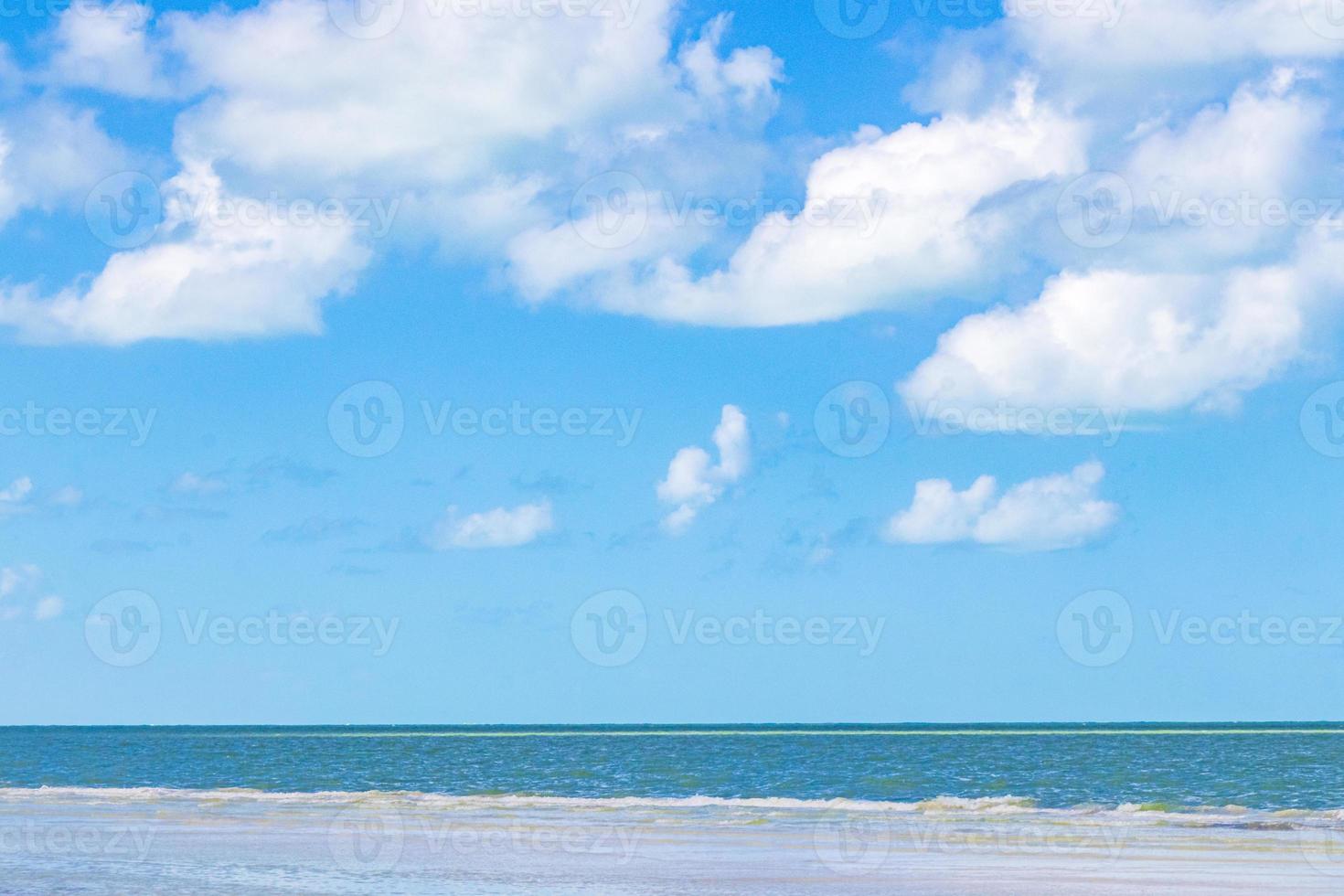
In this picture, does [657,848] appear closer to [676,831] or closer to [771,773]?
[676,831]

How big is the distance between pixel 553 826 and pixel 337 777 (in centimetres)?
3535

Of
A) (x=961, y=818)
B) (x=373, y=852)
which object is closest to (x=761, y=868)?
(x=373, y=852)

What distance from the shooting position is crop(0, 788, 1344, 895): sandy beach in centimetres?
2864

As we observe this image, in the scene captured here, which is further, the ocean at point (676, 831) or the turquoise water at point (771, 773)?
the turquoise water at point (771, 773)

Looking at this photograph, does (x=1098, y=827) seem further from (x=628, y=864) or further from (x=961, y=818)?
(x=628, y=864)

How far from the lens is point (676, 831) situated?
1576 inches

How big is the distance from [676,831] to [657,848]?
16.2 ft

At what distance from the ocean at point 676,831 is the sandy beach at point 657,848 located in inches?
4.6

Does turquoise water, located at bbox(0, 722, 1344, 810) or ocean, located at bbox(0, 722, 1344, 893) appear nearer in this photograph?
ocean, located at bbox(0, 722, 1344, 893)

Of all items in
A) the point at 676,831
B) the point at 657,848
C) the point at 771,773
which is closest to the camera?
the point at 657,848

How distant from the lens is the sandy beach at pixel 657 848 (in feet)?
94.0

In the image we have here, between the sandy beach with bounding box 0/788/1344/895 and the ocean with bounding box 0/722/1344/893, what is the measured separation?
0.12 metres

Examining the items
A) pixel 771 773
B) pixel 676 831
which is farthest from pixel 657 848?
pixel 771 773

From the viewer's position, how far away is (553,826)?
42.0 metres
